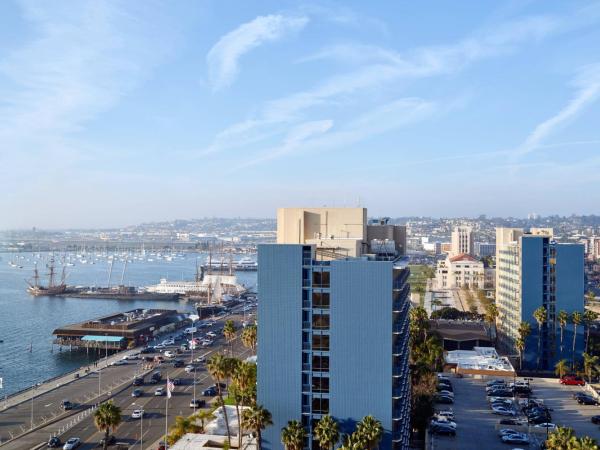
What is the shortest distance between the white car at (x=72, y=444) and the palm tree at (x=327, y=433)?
1473 centimetres

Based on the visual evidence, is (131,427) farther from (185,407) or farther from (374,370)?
(374,370)

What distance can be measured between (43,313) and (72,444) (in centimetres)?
6343

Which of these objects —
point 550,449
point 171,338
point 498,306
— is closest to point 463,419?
point 550,449

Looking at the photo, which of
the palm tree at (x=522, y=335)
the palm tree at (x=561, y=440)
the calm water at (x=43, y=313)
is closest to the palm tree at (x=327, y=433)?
the palm tree at (x=561, y=440)

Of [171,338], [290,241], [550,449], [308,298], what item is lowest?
[171,338]

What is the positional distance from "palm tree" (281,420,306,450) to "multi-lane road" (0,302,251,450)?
1126cm

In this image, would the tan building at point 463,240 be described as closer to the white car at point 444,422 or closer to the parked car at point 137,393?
the parked car at point 137,393

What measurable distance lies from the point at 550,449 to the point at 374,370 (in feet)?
21.8

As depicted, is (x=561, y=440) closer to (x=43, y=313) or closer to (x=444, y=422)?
(x=444, y=422)

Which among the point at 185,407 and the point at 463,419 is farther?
the point at 185,407

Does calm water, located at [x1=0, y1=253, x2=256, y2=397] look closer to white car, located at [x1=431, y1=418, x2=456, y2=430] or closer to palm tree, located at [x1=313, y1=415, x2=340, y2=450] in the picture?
white car, located at [x1=431, y1=418, x2=456, y2=430]

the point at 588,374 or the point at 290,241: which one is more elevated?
the point at 290,241

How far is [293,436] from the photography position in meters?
20.6

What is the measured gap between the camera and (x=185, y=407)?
36031 millimetres
